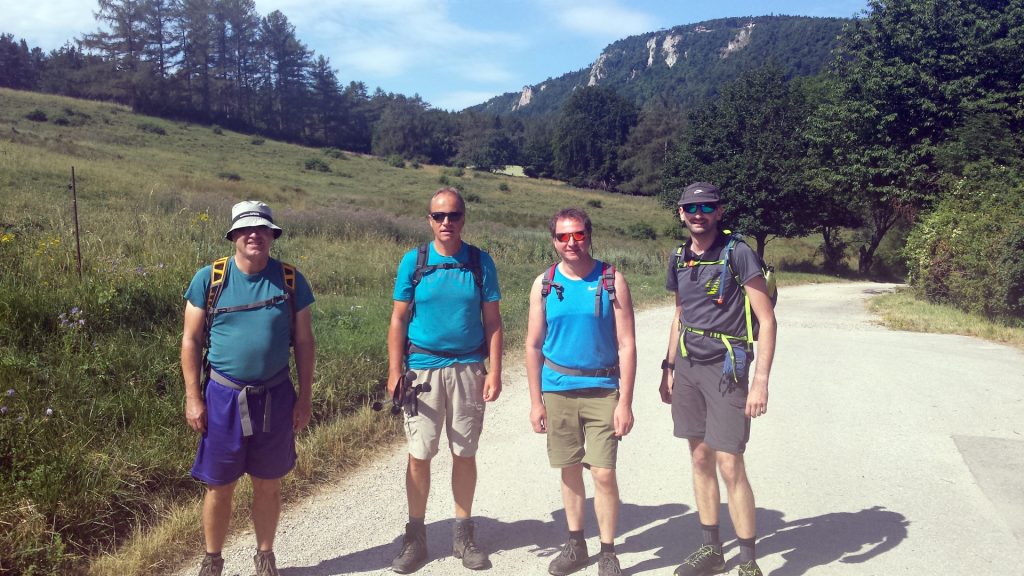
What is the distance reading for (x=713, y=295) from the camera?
11.7 feet

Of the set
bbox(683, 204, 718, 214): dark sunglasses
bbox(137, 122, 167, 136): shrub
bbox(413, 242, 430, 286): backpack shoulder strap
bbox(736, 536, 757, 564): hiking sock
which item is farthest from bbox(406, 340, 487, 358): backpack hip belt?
bbox(137, 122, 167, 136): shrub

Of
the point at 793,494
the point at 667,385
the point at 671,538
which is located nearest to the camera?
the point at 667,385

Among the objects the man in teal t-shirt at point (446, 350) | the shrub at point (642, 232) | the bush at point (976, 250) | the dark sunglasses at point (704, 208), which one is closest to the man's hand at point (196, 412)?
the man in teal t-shirt at point (446, 350)

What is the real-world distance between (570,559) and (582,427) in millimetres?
674

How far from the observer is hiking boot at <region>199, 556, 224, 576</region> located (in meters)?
3.41

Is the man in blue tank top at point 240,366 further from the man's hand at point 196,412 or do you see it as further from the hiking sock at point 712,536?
the hiking sock at point 712,536

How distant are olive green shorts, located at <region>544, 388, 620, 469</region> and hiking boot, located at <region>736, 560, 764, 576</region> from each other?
813 millimetres

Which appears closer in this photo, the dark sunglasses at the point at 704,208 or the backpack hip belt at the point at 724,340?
the backpack hip belt at the point at 724,340

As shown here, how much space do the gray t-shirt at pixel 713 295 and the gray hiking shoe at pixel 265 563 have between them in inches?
92.2

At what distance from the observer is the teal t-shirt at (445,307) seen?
366 cm

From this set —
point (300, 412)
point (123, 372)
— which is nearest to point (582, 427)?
point (300, 412)

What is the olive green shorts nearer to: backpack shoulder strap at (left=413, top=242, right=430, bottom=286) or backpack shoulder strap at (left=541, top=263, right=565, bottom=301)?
backpack shoulder strap at (left=541, top=263, right=565, bottom=301)

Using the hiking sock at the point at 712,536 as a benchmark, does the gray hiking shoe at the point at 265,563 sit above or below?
below

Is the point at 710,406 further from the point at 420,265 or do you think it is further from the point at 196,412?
the point at 196,412
